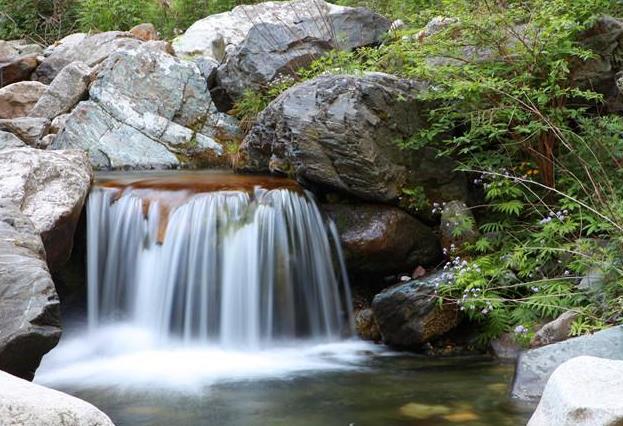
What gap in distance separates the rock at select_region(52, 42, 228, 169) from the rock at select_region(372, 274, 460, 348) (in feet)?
Result: 14.8

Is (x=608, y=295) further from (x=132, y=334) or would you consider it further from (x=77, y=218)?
(x=77, y=218)

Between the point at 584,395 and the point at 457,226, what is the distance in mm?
3555

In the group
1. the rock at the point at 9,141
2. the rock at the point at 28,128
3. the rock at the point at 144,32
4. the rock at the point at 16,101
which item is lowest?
the rock at the point at 9,141

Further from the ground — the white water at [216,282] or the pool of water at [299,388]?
the white water at [216,282]

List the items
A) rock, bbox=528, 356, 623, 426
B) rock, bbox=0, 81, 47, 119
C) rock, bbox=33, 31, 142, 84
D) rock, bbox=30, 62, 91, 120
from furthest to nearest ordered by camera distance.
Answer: rock, bbox=33, 31, 142, 84
rock, bbox=0, 81, 47, 119
rock, bbox=30, 62, 91, 120
rock, bbox=528, 356, 623, 426

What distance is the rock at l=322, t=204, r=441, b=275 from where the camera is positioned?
22.5ft

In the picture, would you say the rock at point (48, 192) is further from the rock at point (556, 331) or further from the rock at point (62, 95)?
→ the rock at point (62, 95)

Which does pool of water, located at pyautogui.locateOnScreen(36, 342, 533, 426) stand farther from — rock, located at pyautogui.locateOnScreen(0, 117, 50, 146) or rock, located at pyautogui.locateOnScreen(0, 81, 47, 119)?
rock, located at pyautogui.locateOnScreen(0, 81, 47, 119)

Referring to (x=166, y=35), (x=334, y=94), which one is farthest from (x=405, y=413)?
(x=166, y=35)

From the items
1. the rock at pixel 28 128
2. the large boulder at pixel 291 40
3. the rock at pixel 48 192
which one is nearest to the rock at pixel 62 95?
the rock at pixel 28 128

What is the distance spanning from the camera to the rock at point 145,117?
33.0 feet

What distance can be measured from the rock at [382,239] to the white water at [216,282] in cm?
16

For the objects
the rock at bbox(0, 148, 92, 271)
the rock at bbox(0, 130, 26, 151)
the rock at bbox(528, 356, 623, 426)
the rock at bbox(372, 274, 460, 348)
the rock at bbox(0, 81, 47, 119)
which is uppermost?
the rock at bbox(0, 81, 47, 119)

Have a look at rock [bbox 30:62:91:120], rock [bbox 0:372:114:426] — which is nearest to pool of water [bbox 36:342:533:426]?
rock [bbox 0:372:114:426]
